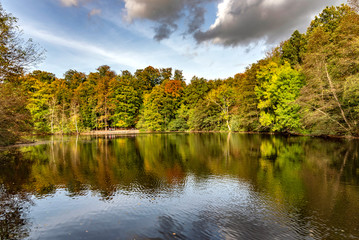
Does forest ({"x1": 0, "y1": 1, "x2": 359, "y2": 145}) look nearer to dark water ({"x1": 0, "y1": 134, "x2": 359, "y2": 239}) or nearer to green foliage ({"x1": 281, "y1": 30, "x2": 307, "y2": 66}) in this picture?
green foliage ({"x1": 281, "y1": 30, "x2": 307, "y2": 66})

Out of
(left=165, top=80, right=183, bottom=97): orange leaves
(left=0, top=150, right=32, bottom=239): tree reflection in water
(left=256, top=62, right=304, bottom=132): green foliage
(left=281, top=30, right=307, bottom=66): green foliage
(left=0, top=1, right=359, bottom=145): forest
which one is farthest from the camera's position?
(left=165, top=80, right=183, bottom=97): orange leaves

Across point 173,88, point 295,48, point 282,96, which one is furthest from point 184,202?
point 173,88

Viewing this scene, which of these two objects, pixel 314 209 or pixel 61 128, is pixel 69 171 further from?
pixel 61 128

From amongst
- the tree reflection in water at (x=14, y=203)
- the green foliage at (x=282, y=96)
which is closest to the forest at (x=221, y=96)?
the green foliage at (x=282, y=96)

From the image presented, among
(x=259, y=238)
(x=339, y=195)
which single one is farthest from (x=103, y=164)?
(x=339, y=195)

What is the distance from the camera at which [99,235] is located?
17.1 feet

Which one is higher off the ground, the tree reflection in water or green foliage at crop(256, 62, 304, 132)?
green foliage at crop(256, 62, 304, 132)

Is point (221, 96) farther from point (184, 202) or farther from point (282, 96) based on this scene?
point (184, 202)

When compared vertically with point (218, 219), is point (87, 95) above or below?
above

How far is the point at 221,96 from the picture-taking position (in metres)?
50.6

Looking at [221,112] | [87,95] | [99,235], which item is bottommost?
[99,235]

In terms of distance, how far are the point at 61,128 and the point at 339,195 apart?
5744cm

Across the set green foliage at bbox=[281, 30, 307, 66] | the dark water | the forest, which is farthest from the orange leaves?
the dark water

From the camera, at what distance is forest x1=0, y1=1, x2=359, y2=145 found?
887 inches
